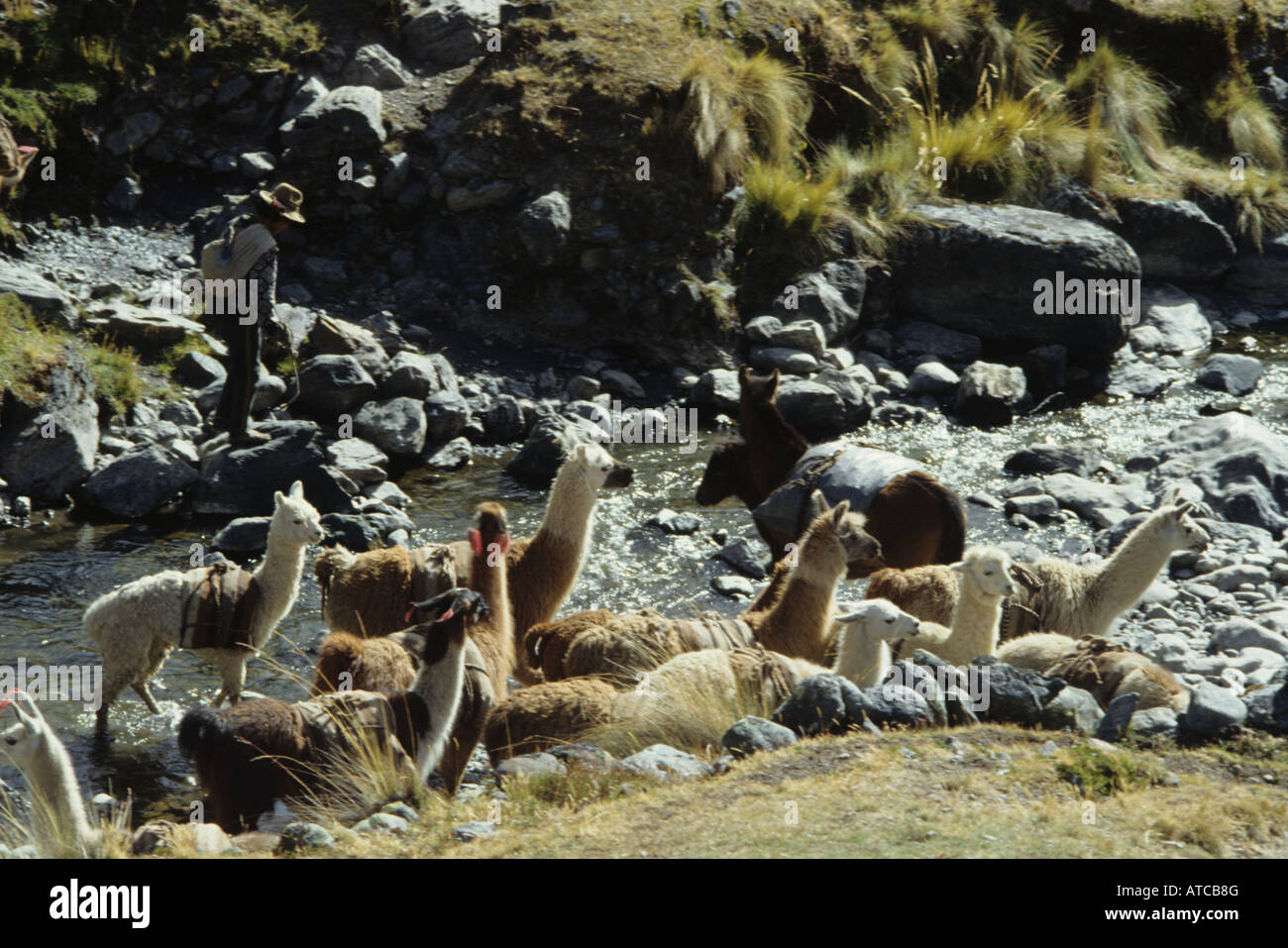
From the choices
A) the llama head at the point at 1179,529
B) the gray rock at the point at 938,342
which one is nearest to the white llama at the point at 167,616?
the llama head at the point at 1179,529

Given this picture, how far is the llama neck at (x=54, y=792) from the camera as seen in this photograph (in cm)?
519

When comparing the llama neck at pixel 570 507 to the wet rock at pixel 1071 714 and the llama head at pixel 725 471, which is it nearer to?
the llama head at pixel 725 471

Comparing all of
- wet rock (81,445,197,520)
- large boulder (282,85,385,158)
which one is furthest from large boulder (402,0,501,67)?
wet rock (81,445,197,520)

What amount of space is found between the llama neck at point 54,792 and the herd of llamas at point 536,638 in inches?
0.4

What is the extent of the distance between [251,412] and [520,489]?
2.64m

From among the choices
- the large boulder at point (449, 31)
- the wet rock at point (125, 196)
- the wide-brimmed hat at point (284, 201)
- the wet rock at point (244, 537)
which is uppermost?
the large boulder at point (449, 31)

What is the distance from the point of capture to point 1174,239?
52.5 feet

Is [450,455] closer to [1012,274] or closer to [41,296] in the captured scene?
[41,296]

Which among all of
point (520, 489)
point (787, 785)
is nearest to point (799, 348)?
point (520, 489)

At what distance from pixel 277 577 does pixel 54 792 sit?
7.72 ft

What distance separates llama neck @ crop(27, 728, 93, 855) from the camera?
5.19m

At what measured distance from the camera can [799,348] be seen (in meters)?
13.6

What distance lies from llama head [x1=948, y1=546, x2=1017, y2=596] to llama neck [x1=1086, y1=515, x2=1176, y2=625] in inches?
43.2
